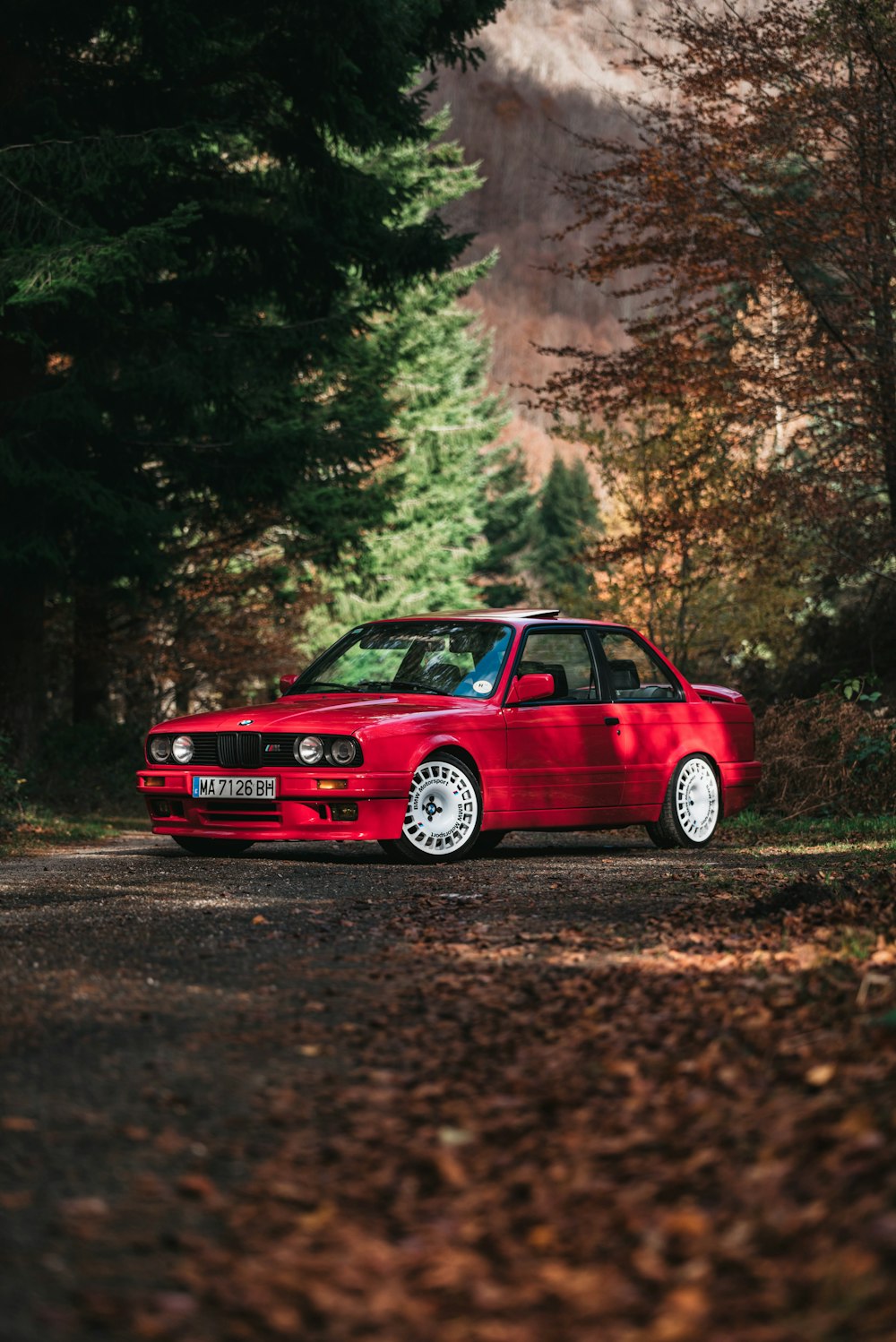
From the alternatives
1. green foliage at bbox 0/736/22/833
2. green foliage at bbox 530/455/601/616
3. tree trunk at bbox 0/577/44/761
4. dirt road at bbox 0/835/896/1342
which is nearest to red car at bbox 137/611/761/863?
green foliage at bbox 0/736/22/833

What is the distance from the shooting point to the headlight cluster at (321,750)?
10.6 meters

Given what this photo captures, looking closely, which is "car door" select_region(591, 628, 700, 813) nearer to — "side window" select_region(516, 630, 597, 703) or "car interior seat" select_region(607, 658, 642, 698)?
"car interior seat" select_region(607, 658, 642, 698)

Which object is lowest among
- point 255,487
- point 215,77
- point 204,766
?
point 204,766

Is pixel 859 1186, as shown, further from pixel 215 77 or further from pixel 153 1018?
pixel 215 77

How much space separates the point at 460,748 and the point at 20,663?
861cm

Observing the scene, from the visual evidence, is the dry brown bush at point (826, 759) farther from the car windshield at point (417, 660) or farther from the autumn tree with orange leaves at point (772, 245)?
the car windshield at point (417, 660)

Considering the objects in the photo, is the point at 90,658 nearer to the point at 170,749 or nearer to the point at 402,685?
the point at 170,749

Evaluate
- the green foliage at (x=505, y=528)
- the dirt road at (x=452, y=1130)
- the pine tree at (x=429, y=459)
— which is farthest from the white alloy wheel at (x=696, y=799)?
the green foliage at (x=505, y=528)

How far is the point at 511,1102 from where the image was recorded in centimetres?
417

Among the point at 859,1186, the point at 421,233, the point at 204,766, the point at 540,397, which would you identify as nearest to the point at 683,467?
the point at 540,397

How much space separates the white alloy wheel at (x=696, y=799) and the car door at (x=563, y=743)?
0.73 meters

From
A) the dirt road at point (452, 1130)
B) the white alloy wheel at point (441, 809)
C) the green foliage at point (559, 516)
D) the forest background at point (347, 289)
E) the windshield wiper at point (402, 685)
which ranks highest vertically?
the green foliage at point (559, 516)

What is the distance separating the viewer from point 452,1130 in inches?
155

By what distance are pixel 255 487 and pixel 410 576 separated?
2232 cm
